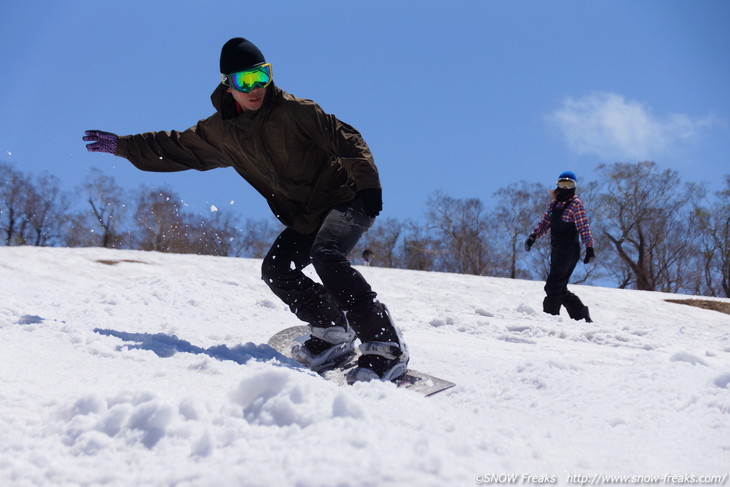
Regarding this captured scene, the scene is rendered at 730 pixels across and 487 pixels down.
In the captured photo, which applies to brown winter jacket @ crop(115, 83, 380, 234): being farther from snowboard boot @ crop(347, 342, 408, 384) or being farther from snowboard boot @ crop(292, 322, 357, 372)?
snowboard boot @ crop(347, 342, 408, 384)

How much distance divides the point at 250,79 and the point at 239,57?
0.47 ft

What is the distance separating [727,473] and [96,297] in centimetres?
467

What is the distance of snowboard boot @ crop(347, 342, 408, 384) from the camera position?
114 inches

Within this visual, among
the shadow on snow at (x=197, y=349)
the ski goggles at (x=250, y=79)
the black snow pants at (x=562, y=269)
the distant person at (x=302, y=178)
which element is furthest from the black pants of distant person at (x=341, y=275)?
the black snow pants at (x=562, y=269)

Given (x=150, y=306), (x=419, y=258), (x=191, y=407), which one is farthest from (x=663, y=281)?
(x=191, y=407)

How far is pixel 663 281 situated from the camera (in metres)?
30.8

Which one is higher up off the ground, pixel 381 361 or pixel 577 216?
pixel 577 216

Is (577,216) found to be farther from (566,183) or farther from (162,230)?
(162,230)

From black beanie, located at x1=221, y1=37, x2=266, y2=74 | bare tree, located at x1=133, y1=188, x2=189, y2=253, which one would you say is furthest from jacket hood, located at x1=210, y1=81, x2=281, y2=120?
bare tree, located at x1=133, y1=188, x2=189, y2=253

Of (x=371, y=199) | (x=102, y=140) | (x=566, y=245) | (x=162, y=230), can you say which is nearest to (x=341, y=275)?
(x=371, y=199)

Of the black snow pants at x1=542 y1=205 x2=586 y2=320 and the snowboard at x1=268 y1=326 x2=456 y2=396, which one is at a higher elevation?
the black snow pants at x1=542 y1=205 x2=586 y2=320

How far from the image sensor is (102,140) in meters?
3.62

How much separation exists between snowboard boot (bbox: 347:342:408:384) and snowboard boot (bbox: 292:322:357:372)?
440 millimetres

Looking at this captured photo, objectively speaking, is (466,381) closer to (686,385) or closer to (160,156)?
(686,385)
